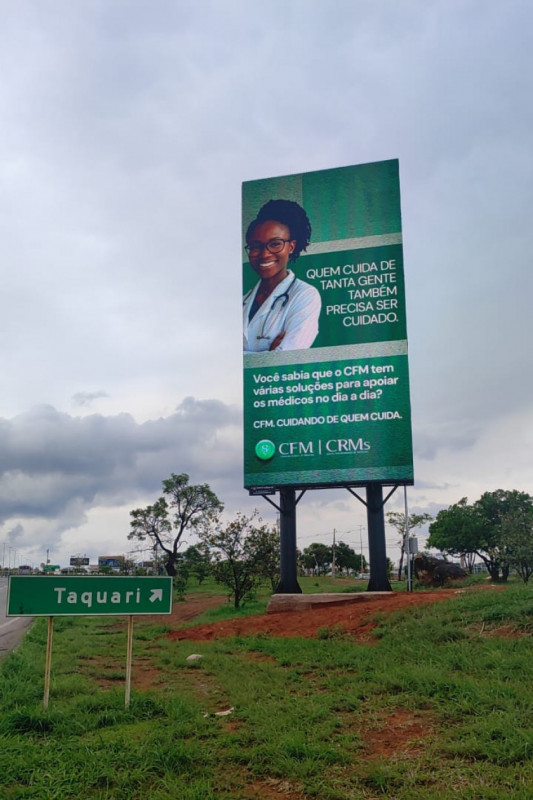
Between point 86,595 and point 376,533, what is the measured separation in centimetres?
1323

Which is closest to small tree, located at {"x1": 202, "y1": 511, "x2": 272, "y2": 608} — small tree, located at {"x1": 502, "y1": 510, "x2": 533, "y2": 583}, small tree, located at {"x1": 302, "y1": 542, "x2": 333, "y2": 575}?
small tree, located at {"x1": 502, "y1": 510, "x2": 533, "y2": 583}

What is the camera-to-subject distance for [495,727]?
662 centimetres

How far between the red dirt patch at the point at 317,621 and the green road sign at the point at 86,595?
702 cm

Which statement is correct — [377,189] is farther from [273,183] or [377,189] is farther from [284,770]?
[284,770]

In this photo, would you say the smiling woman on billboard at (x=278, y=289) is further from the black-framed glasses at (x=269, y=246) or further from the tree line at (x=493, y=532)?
the tree line at (x=493, y=532)

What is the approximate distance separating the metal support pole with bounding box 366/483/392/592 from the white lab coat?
521 cm

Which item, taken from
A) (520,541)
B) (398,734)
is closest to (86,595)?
(398,734)

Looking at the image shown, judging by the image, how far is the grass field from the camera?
5.75 metres

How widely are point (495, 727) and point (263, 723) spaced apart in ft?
8.38

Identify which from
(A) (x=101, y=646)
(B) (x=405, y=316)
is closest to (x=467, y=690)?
(A) (x=101, y=646)

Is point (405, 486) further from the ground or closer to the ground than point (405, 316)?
closer to the ground

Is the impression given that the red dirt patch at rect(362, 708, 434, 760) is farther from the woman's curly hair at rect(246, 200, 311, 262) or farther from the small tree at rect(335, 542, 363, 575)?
the small tree at rect(335, 542, 363, 575)

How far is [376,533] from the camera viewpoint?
2028 centimetres

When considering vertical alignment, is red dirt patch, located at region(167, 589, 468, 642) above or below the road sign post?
below
